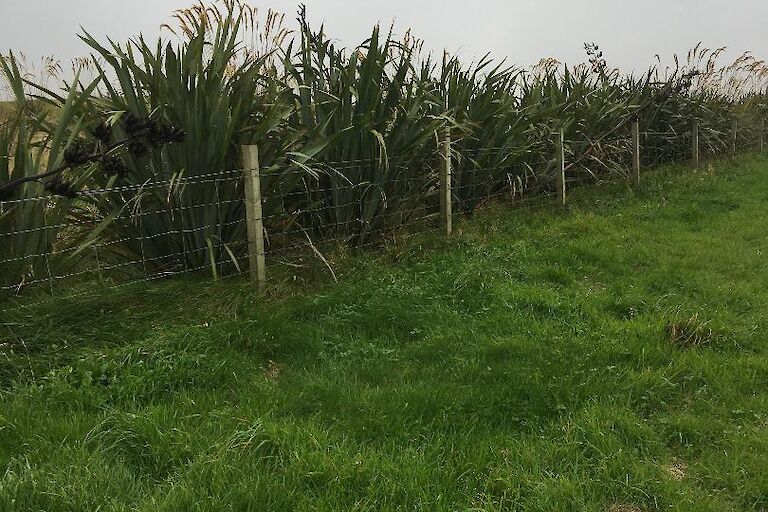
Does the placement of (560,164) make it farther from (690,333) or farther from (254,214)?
(254,214)

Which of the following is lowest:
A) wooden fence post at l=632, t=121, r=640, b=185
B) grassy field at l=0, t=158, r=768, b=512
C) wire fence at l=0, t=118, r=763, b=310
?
grassy field at l=0, t=158, r=768, b=512

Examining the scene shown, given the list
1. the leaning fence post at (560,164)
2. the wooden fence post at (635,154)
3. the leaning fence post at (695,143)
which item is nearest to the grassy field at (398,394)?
the leaning fence post at (560,164)

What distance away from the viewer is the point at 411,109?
16.9 ft

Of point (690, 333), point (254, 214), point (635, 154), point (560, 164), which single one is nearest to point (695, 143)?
point (635, 154)

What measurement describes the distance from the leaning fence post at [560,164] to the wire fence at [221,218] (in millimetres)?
859

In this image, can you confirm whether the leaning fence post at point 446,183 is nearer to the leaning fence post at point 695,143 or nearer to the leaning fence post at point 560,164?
the leaning fence post at point 560,164

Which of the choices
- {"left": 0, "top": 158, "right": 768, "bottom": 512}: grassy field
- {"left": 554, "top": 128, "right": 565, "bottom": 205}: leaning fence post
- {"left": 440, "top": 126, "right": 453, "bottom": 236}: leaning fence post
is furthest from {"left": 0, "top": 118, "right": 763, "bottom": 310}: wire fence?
{"left": 554, "top": 128, "right": 565, "bottom": 205}: leaning fence post

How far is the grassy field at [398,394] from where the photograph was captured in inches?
86.6

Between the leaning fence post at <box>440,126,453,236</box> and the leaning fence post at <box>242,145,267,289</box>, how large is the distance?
2.17m

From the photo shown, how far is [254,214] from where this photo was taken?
4.05m

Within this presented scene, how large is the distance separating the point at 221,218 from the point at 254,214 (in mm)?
276

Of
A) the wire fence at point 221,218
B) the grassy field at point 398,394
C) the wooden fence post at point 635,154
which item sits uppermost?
the wooden fence post at point 635,154

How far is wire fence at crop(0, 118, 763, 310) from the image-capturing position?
11.6 feet

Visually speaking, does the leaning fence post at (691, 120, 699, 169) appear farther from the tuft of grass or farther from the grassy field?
the tuft of grass
